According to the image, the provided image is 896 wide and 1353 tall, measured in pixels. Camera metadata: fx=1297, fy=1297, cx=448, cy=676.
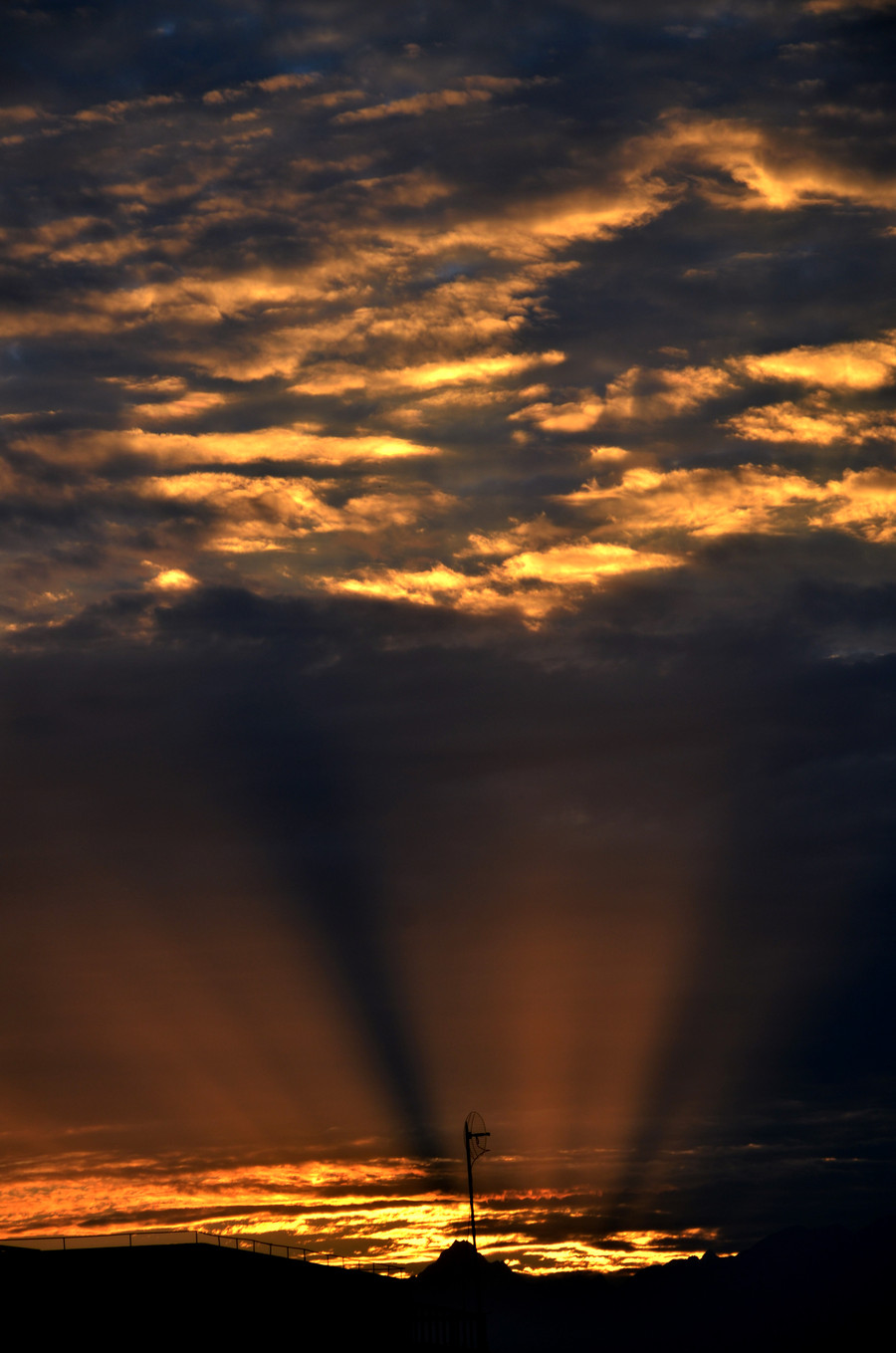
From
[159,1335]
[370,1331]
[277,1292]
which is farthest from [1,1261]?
[370,1331]

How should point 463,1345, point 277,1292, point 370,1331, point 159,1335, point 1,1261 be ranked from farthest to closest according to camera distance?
point 463,1345 → point 370,1331 → point 277,1292 → point 159,1335 → point 1,1261

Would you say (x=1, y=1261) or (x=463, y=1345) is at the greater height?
(x=1, y=1261)

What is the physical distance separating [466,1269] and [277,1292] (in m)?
13.3

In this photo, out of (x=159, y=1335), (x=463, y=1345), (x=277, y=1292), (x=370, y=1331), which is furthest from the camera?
(x=463, y=1345)

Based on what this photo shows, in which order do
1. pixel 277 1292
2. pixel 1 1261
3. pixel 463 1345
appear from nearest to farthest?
pixel 1 1261 < pixel 277 1292 < pixel 463 1345

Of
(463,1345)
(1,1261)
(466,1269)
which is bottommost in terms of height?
(463,1345)

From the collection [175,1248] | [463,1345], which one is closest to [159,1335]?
[175,1248]

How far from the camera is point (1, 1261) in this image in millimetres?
50500

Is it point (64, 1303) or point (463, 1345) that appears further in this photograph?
point (463, 1345)

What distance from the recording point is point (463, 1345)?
81.4 m

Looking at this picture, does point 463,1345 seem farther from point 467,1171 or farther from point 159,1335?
point 159,1335

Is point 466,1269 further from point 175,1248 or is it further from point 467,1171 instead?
point 175,1248

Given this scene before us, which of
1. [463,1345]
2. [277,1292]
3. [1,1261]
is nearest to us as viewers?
[1,1261]

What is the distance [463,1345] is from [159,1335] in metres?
32.9
